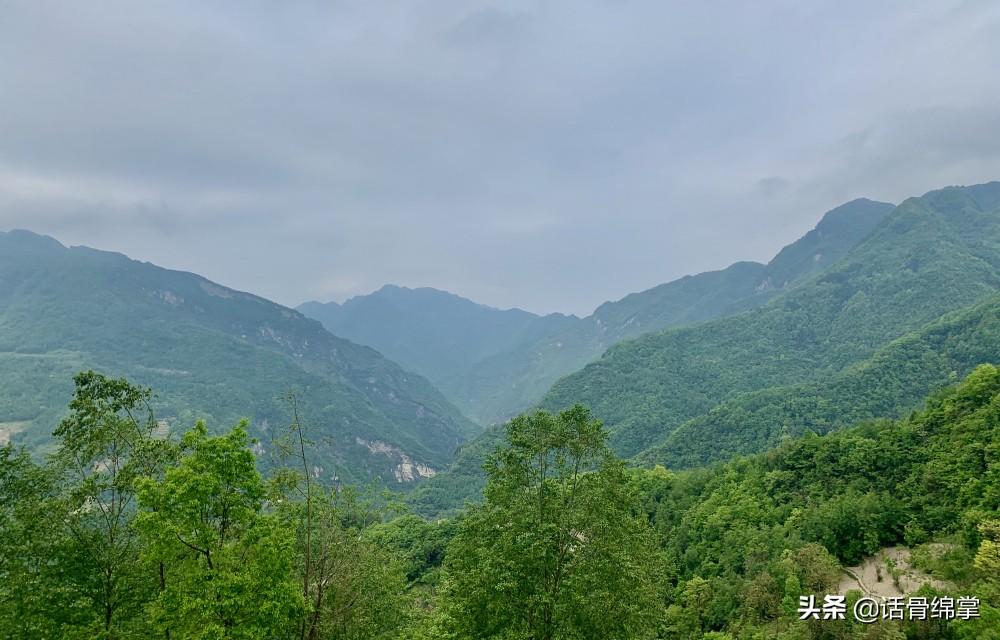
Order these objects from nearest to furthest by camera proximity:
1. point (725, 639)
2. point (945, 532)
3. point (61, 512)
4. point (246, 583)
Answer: point (246, 583) < point (61, 512) < point (725, 639) < point (945, 532)

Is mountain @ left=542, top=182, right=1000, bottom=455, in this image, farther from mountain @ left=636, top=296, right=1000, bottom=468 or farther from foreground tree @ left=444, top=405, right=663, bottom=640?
foreground tree @ left=444, top=405, right=663, bottom=640

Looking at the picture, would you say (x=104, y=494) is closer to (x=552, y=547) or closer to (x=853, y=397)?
(x=552, y=547)

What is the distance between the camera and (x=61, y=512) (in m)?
15.0

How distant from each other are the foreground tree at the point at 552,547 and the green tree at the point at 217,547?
5.58 m

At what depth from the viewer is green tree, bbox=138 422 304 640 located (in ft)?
44.2

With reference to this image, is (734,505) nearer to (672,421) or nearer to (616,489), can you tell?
(616,489)

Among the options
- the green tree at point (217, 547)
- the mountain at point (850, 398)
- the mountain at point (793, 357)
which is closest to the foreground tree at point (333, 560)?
the green tree at point (217, 547)

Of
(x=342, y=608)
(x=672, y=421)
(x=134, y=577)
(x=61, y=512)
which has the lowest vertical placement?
(x=672, y=421)

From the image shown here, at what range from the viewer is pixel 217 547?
48.2 feet

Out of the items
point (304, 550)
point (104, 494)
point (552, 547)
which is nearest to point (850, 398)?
point (552, 547)

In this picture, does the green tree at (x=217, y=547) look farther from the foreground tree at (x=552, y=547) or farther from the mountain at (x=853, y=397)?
the mountain at (x=853, y=397)

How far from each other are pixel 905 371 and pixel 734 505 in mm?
96580

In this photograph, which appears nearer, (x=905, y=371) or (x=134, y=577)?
(x=134, y=577)

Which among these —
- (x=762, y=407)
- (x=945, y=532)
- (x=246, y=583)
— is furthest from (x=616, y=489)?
(x=762, y=407)
